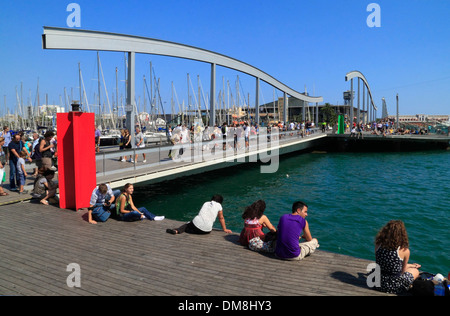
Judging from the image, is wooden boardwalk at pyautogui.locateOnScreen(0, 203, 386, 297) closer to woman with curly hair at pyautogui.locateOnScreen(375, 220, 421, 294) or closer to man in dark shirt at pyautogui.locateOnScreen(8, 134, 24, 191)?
woman with curly hair at pyautogui.locateOnScreen(375, 220, 421, 294)

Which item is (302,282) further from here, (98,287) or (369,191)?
(369,191)

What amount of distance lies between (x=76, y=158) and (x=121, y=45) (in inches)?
310

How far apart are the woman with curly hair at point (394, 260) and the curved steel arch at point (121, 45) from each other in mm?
12097

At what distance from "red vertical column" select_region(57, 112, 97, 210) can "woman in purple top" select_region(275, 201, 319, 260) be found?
19.5 ft

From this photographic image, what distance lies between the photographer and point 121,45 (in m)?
15.4

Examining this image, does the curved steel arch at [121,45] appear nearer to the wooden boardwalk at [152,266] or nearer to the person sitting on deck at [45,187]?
the person sitting on deck at [45,187]

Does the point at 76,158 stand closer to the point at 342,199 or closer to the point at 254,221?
the point at 254,221

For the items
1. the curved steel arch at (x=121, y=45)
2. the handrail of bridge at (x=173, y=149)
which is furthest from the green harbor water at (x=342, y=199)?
the curved steel arch at (x=121, y=45)

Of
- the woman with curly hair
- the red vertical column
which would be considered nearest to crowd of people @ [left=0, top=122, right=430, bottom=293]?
the woman with curly hair

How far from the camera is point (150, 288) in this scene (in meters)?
5.08

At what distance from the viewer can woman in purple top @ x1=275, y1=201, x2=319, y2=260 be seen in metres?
5.98

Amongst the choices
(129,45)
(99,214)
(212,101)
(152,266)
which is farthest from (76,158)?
(212,101)

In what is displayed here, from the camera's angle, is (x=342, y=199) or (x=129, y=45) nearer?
(x=129, y=45)
